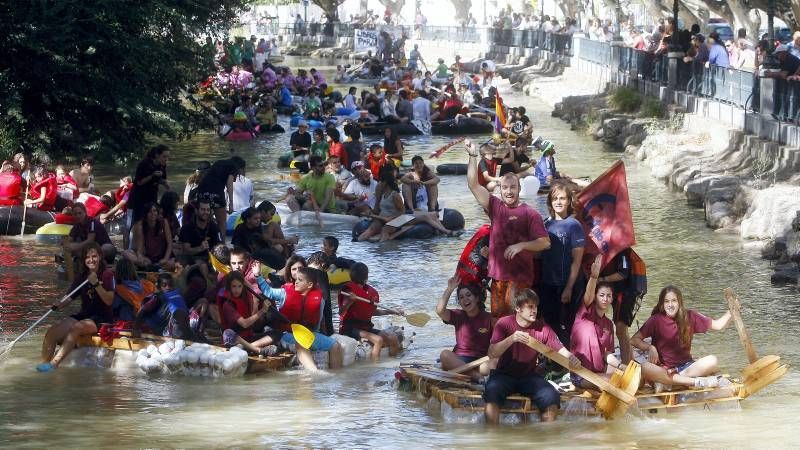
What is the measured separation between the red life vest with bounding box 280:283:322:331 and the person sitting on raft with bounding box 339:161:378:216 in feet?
26.5

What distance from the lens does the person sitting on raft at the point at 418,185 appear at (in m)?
20.0

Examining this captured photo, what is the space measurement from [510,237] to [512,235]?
23mm

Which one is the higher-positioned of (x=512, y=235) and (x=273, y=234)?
(x=512, y=235)

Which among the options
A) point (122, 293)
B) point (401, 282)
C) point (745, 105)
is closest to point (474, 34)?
point (745, 105)

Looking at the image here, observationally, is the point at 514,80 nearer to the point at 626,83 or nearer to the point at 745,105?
the point at 626,83

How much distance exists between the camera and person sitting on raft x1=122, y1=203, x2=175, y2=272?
16.2 m

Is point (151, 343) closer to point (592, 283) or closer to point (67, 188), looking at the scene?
point (592, 283)

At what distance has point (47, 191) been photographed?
67.0ft

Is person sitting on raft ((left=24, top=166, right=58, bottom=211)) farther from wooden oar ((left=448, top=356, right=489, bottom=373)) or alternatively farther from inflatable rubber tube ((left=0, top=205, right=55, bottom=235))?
wooden oar ((left=448, top=356, right=489, bottom=373))

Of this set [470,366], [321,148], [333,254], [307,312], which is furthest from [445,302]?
[321,148]

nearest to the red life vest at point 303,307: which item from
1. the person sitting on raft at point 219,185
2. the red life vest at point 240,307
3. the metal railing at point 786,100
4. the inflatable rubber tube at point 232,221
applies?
the red life vest at point 240,307

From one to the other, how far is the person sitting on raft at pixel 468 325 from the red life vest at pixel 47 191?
10220mm

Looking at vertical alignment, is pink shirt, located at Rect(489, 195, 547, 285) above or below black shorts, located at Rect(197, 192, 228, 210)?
above

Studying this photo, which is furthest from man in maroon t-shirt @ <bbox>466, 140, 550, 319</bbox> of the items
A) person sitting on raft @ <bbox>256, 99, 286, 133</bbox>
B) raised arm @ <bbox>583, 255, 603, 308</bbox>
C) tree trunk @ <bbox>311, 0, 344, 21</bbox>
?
tree trunk @ <bbox>311, 0, 344, 21</bbox>
